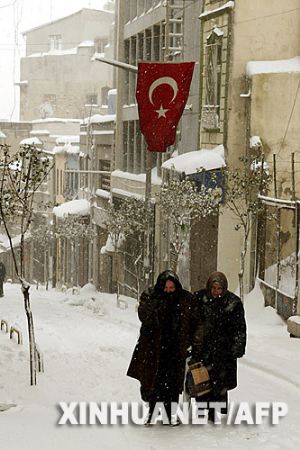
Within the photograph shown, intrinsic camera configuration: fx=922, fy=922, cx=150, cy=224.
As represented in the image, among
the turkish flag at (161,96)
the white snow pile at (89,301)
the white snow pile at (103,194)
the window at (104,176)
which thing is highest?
the turkish flag at (161,96)

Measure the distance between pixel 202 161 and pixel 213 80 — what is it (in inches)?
106

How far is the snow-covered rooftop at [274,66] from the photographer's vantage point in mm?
21766

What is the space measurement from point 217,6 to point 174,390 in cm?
1738

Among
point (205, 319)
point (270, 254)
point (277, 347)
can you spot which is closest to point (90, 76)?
point (270, 254)

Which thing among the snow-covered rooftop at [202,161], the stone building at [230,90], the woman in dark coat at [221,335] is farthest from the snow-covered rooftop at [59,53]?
the woman in dark coat at [221,335]

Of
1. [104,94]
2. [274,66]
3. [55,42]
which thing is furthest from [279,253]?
[55,42]

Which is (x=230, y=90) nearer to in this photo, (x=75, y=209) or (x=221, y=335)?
(x=221, y=335)

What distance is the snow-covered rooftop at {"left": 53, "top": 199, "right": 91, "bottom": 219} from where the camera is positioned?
45562mm

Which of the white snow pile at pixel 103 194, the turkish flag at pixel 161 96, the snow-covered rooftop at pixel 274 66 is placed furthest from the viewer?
the white snow pile at pixel 103 194

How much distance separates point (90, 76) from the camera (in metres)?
72.1

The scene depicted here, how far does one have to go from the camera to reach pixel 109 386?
11680mm

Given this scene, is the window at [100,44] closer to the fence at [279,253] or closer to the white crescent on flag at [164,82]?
the fence at [279,253]

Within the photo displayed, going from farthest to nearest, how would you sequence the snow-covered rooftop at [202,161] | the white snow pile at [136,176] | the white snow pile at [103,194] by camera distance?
the white snow pile at [103,194] < the white snow pile at [136,176] < the snow-covered rooftop at [202,161]

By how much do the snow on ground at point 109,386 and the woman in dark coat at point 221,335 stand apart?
17.7 inches
